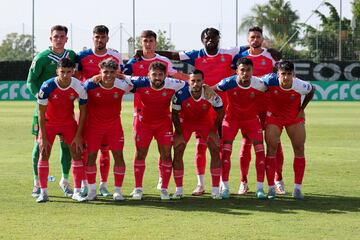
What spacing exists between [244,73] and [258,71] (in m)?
1.13

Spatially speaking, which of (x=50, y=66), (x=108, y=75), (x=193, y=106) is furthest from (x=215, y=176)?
(x=50, y=66)

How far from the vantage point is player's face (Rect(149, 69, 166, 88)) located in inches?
429

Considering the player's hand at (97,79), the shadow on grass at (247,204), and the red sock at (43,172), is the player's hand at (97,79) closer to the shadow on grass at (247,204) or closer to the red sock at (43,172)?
the red sock at (43,172)

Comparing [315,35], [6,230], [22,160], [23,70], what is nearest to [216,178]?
[6,230]

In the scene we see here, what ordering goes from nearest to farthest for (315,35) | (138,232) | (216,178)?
(138,232), (216,178), (315,35)

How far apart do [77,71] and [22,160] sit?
414 cm

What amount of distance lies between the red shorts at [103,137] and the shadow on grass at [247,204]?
0.65m

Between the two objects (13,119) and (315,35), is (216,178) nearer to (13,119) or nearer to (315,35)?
(13,119)

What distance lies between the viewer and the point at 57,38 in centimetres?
1138

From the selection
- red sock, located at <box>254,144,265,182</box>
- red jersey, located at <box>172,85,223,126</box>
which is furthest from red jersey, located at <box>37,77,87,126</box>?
red sock, located at <box>254,144,265,182</box>

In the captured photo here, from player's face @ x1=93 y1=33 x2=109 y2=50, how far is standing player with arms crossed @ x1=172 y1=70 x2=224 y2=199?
1.22 metres

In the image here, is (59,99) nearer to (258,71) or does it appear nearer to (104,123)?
(104,123)

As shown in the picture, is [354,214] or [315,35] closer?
[354,214]

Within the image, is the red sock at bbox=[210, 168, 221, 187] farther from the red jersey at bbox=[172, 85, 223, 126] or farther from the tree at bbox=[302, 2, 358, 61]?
the tree at bbox=[302, 2, 358, 61]
